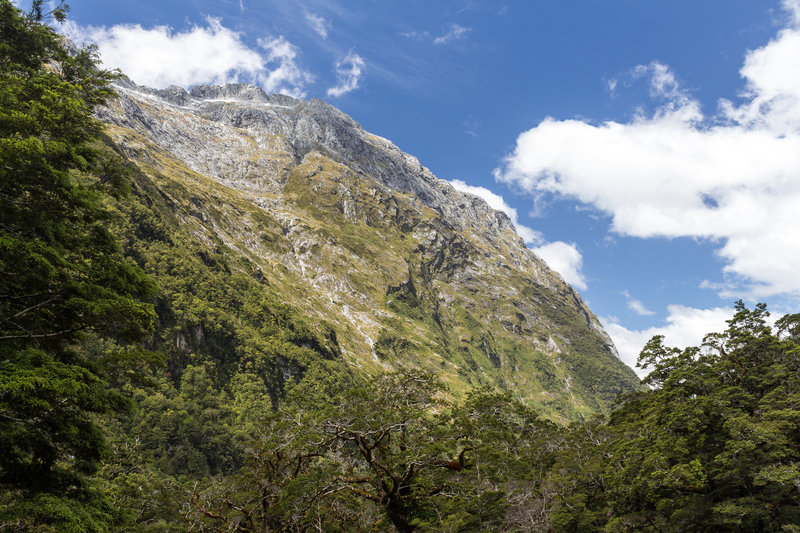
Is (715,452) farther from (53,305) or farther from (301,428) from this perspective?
(53,305)

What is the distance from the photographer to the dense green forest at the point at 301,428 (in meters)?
13.4

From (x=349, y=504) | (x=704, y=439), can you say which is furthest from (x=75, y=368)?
(x=704, y=439)

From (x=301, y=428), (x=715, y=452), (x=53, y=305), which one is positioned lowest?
(x=301, y=428)

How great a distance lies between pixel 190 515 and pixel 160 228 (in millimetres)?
155104

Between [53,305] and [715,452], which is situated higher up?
[53,305]

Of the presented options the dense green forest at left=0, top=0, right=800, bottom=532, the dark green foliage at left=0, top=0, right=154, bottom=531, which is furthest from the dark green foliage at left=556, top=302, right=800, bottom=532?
the dark green foliage at left=0, top=0, right=154, bottom=531

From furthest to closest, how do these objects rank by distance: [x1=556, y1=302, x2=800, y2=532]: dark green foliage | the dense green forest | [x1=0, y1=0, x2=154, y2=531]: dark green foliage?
[x1=556, y1=302, x2=800, y2=532]: dark green foliage → the dense green forest → [x1=0, y1=0, x2=154, y2=531]: dark green foliage

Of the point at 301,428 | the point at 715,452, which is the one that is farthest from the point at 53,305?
the point at 715,452

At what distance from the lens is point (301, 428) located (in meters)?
23.4

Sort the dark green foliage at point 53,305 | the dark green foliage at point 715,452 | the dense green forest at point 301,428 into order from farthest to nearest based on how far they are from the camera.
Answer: the dark green foliage at point 715,452, the dense green forest at point 301,428, the dark green foliage at point 53,305

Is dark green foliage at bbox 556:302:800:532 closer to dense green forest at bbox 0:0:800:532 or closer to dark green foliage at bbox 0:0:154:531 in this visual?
dense green forest at bbox 0:0:800:532

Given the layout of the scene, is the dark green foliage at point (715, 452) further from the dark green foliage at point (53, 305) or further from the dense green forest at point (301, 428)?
the dark green foliage at point (53, 305)

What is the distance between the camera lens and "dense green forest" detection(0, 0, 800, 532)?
1335cm

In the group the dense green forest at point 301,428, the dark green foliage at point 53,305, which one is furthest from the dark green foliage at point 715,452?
the dark green foliage at point 53,305
